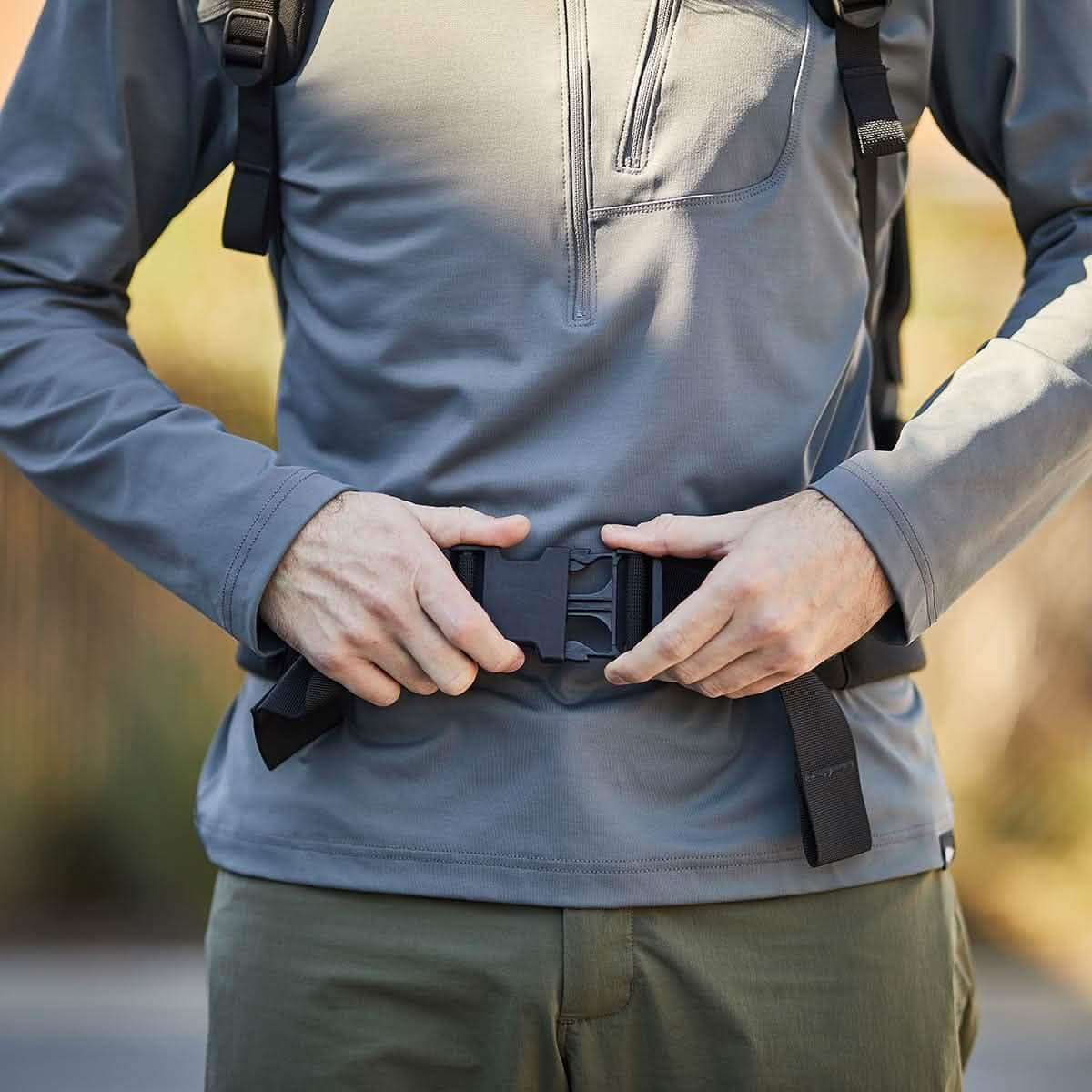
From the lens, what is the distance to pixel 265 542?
1312 mm

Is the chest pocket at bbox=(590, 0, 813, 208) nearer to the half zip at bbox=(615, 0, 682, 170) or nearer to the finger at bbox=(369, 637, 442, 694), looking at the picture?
the half zip at bbox=(615, 0, 682, 170)

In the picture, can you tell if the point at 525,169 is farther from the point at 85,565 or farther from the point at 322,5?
the point at 85,565

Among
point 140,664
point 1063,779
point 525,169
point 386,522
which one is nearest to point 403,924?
point 386,522

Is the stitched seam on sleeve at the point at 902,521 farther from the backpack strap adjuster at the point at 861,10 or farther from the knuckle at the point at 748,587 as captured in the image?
the backpack strap adjuster at the point at 861,10

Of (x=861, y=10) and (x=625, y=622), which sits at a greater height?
(x=861, y=10)

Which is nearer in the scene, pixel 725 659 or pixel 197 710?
pixel 725 659

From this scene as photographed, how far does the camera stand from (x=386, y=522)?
4.21 feet

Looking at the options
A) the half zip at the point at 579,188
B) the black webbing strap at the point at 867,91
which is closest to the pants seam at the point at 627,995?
the half zip at the point at 579,188

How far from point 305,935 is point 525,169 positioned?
2.73 ft

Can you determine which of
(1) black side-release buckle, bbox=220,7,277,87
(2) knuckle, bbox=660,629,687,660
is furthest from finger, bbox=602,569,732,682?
(1) black side-release buckle, bbox=220,7,277,87

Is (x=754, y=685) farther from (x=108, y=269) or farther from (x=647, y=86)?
(x=108, y=269)

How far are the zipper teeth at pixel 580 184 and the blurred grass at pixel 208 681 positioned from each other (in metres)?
2.58

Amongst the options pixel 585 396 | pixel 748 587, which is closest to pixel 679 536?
pixel 748 587

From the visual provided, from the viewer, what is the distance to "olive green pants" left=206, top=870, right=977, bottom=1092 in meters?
1.29
